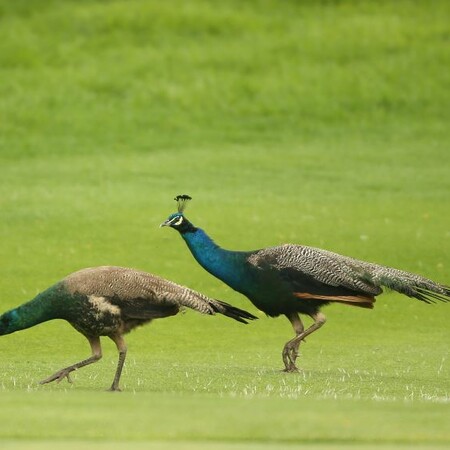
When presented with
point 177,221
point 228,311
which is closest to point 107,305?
point 228,311

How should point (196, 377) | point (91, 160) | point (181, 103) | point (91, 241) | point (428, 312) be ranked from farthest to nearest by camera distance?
point (181, 103)
point (91, 160)
point (91, 241)
point (428, 312)
point (196, 377)

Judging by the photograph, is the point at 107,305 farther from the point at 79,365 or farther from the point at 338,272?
the point at 338,272

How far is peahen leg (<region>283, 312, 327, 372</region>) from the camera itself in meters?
13.9

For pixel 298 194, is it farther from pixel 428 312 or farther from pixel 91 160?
pixel 428 312

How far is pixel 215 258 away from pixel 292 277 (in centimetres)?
82

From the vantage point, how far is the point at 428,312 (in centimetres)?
1883

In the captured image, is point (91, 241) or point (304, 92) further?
point (304, 92)

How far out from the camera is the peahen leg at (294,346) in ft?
45.7

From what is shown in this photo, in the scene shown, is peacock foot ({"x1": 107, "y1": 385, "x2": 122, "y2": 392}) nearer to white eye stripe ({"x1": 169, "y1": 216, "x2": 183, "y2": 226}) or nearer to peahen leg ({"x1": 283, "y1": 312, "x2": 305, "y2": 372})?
white eye stripe ({"x1": 169, "y1": 216, "x2": 183, "y2": 226})

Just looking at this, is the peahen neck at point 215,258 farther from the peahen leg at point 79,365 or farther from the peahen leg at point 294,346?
the peahen leg at point 79,365

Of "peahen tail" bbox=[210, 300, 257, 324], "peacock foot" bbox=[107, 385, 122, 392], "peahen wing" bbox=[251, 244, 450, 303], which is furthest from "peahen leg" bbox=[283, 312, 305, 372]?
"peacock foot" bbox=[107, 385, 122, 392]

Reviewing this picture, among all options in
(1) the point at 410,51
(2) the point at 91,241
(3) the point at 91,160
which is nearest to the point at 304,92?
(1) the point at 410,51

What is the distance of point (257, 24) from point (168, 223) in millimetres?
28135

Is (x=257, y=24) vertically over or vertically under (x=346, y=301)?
over
